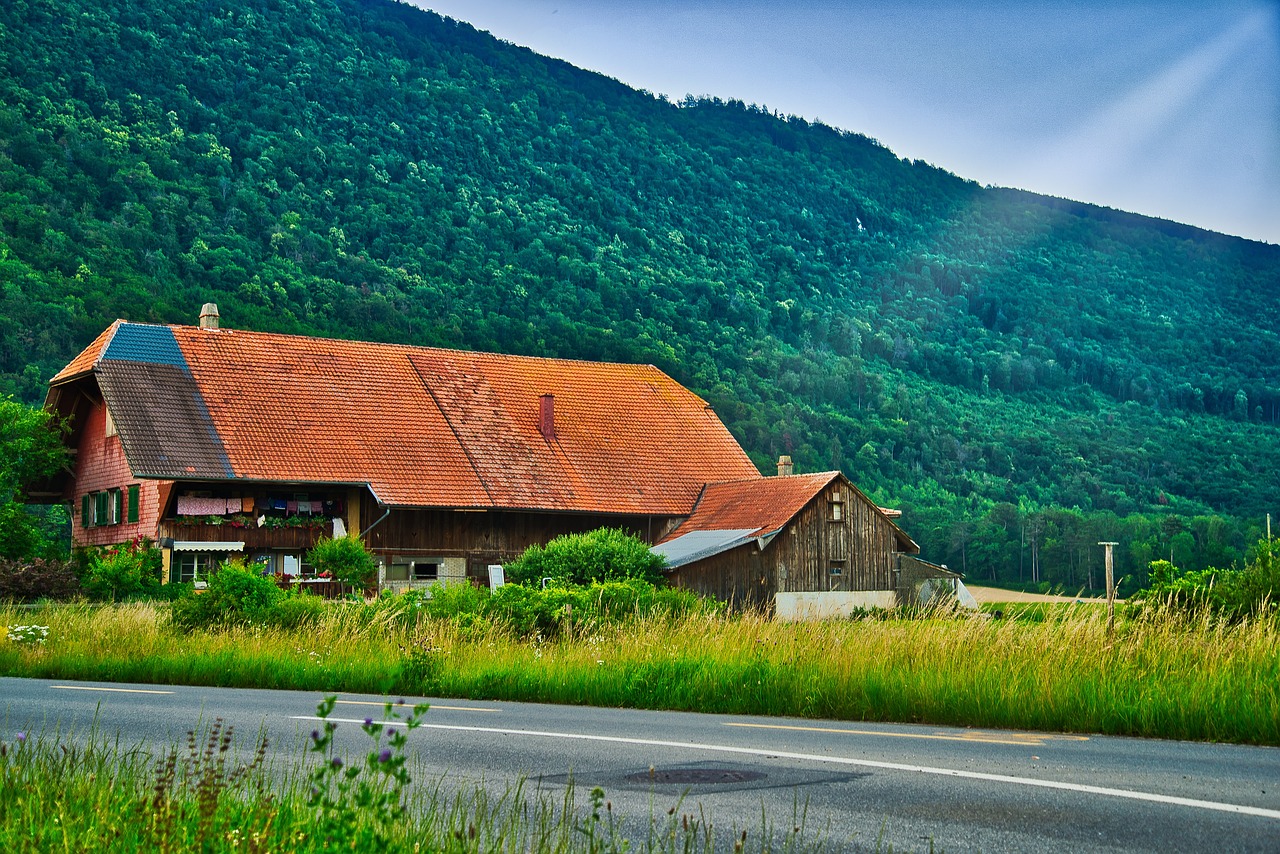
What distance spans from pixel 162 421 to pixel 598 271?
258ft

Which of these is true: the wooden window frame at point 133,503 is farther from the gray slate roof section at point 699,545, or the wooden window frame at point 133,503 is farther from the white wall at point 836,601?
the white wall at point 836,601

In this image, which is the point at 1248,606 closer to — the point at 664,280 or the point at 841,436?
the point at 841,436

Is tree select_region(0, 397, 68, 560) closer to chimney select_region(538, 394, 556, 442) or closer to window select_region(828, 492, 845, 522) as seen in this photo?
chimney select_region(538, 394, 556, 442)

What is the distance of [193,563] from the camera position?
3959 cm

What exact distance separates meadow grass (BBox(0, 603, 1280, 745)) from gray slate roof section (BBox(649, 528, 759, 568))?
18.3 metres

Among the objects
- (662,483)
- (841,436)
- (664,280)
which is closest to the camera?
(662,483)

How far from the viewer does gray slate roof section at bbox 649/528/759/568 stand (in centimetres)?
4047

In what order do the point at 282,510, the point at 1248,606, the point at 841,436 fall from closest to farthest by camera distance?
the point at 1248,606
the point at 282,510
the point at 841,436

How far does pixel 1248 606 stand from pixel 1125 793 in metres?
11.7

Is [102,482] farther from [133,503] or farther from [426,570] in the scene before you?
[426,570]

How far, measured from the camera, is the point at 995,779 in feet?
29.5

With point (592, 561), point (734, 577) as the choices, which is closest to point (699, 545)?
point (734, 577)

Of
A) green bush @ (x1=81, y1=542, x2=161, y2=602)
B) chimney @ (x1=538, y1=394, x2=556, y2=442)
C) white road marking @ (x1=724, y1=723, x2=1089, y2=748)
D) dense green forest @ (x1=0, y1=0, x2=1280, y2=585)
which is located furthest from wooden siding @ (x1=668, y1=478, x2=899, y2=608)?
dense green forest @ (x1=0, y1=0, x2=1280, y2=585)

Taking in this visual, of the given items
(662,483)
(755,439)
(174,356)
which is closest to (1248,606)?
(662,483)
